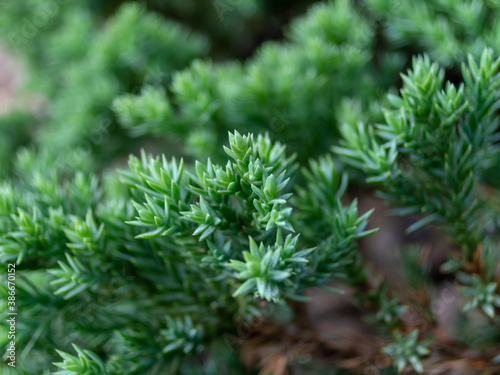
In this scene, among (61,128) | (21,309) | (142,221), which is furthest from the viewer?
(61,128)

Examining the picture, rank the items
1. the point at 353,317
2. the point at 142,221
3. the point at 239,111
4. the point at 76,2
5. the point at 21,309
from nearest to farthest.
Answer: the point at 142,221 < the point at 21,309 < the point at 239,111 < the point at 353,317 < the point at 76,2

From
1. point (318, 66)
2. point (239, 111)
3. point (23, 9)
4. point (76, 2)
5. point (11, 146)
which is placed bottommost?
point (11, 146)

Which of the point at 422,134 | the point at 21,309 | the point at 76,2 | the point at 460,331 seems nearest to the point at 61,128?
the point at 76,2

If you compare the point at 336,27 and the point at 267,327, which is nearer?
the point at 267,327

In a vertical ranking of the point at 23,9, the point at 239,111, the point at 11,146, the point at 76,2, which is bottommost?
the point at 11,146

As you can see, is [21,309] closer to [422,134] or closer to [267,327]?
[267,327]

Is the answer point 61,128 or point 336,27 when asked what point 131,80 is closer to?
point 61,128

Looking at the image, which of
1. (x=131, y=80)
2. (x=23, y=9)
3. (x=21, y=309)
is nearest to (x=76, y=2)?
(x=23, y=9)

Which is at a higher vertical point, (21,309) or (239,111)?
(239,111)

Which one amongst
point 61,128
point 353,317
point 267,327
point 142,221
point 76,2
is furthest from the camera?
point 76,2
